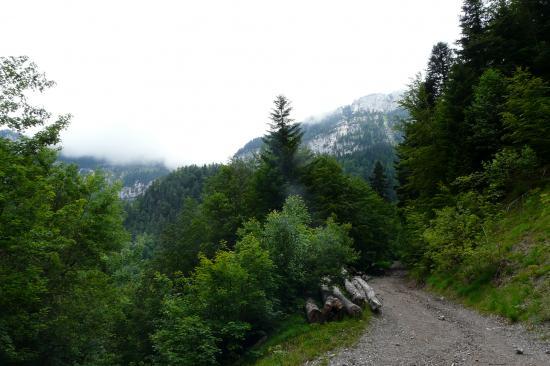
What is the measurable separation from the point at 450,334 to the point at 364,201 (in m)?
27.8

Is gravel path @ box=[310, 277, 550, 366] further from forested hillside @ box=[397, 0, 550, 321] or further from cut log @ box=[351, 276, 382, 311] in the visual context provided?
forested hillside @ box=[397, 0, 550, 321]

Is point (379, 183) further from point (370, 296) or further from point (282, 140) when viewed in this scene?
point (370, 296)

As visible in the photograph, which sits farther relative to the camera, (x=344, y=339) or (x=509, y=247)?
(x=509, y=247)

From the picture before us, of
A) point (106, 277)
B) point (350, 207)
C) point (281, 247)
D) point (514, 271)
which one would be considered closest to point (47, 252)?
point (106, 277)

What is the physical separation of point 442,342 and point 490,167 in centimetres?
1523

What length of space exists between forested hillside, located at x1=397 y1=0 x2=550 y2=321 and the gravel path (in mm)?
1227

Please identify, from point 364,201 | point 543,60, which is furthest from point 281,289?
point 543,60

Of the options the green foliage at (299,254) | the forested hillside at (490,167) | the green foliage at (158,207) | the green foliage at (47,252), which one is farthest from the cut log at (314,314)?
the green foliage at (158,207)

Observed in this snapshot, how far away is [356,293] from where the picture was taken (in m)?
20.5

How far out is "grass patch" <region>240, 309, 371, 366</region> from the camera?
47.1ft

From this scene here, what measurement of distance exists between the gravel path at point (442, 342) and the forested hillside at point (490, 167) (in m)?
1.23

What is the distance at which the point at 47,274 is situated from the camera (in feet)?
66.8

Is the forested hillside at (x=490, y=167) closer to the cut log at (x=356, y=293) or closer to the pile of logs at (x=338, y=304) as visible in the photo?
the pile of logs at (x=338, y=304)

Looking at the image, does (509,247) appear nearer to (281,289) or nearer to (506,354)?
(506,354)
